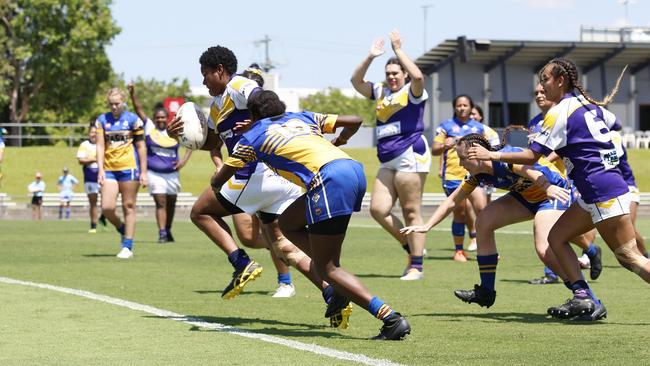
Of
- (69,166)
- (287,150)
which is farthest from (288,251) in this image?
(69,166)

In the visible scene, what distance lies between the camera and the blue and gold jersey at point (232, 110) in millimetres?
9742

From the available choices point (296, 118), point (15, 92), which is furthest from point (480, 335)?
point (15, 92)

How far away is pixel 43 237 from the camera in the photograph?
22922mm

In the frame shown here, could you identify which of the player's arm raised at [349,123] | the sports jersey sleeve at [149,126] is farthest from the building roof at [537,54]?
the player's arm raised at [349,123]

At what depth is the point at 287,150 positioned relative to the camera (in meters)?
8.21

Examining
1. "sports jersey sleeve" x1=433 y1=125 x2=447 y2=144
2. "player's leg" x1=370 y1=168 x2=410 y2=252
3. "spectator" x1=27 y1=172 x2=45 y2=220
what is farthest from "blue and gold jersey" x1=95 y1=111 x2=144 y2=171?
"spectator" x1=27 y1=172 x2=45 y2=220

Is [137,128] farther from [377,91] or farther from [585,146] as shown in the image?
[585,146]

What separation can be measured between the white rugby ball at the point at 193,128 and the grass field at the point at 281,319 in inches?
53.4

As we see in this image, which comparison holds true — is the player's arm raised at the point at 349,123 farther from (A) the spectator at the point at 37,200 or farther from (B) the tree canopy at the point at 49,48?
(B) the tree canopy at the point at 49,48

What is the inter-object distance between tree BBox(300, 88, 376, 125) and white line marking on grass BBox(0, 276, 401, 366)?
13147cm

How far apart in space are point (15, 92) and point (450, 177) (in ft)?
188

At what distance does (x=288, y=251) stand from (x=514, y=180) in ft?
6.36

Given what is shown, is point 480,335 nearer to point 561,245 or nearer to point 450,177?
point 561,245

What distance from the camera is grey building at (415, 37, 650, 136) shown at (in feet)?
219
